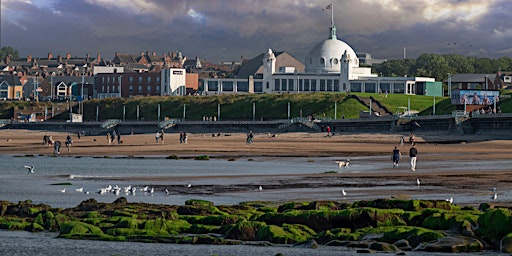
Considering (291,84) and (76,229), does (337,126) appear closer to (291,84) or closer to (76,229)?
(291,84)

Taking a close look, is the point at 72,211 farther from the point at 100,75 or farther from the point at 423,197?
the point at 100,75

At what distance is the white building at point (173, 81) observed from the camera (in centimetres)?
17862

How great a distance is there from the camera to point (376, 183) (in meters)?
35.4

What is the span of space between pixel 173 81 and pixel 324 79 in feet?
103

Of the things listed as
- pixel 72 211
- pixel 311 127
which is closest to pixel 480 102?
pixel 311 127

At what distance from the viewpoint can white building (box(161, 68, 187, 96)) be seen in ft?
586

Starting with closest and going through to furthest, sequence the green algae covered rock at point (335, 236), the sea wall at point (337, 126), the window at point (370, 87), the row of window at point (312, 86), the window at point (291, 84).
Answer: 1. the green algae covered rock at point (335, 236)
2. the sea wall at point (337, 126)
3. the row of window at point (312, 86)
4. the window at point (370, 87)
5. the window at point (291, 84)

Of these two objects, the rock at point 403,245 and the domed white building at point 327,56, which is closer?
the rock at point 403,245

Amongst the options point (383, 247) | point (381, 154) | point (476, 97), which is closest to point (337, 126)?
point (476, 97)

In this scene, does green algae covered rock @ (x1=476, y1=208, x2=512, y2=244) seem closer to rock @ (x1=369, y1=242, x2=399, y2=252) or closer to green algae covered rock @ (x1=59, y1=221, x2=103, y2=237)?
rock @ (x1=369, y1=242, x2=399, y2=252)

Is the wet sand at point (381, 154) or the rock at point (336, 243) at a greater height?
the wet sand at point (381, 154)

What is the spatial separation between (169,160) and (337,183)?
23.1 meters

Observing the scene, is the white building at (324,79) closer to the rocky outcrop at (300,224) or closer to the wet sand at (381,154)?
the wet sand at (381,154)

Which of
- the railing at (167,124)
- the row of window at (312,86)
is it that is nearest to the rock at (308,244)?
the railing at (167,124)
